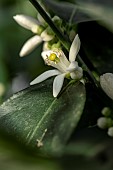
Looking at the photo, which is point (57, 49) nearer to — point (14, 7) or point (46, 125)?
point (46, 125)

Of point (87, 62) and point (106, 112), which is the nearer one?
point (106, 112)

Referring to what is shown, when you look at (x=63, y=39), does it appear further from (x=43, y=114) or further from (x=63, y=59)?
(x=43, y=114)

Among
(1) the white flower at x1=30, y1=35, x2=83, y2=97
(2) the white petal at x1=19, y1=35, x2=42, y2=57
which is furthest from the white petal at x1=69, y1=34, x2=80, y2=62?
(2) the white petal at x1=19, y1=35, x2=42, y2=57

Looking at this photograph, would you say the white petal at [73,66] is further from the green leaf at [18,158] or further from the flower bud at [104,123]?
the green leaf at [18,158]

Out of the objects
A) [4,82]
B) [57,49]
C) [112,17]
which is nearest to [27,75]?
[4,82]

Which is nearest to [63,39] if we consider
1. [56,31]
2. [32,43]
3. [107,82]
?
[56,31]

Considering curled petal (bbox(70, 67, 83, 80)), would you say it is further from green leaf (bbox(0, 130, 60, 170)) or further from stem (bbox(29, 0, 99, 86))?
green leaf (bbox(0, 130, 60, 170))
